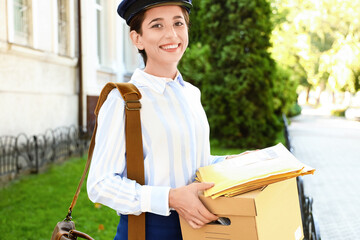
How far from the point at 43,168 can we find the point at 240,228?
675 cm

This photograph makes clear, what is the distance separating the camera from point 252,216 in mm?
1267

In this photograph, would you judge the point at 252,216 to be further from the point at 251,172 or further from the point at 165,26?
the point at 165,26

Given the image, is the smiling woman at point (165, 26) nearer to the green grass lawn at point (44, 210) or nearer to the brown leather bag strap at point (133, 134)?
the brown leather bag strap at point (133, 134)

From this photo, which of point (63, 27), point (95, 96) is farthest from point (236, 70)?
point (63, 27)

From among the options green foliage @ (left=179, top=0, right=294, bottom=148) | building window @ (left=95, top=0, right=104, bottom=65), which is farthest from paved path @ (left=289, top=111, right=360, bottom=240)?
building window @ (left=95, top=0, right=104, bottom=65)

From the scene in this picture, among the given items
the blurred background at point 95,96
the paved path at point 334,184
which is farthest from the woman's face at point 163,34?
the paved path at point 334,184

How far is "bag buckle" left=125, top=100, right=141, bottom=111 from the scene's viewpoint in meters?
1.45

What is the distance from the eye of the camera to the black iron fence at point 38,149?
21.5ft

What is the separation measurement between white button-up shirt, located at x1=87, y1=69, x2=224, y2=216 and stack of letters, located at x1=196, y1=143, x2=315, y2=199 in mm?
112

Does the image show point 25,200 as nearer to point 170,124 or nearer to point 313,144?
point 170,124

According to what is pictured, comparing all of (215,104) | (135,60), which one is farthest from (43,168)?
(135,60)

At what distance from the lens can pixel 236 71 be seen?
10.4m

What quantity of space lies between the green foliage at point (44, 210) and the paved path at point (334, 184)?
2.69 metres

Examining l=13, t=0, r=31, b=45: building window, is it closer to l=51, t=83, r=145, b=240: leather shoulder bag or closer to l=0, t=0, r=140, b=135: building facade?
l=0, t=0, r=140, b=135: building facade
